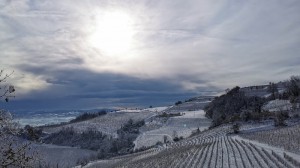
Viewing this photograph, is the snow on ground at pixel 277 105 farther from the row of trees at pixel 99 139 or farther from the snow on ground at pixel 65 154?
the snow on ground at pixel 65 154

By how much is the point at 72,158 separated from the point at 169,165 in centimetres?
9282

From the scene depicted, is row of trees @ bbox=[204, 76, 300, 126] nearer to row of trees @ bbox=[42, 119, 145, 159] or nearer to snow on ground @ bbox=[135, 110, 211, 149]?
snow on ground @ bbox=[135, 110, 211, 149]

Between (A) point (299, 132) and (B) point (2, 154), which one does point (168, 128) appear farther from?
(B) point (2, 154)

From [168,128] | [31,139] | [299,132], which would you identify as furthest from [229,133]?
[31,139]

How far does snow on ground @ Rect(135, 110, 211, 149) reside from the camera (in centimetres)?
13162

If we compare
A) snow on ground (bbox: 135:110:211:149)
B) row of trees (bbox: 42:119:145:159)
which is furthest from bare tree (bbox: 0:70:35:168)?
row of trees (bbox: 42:119:145:159)

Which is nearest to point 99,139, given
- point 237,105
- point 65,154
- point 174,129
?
point 65,154

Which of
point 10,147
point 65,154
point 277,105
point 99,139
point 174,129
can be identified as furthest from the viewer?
point 99,139

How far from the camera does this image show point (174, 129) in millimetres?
150625

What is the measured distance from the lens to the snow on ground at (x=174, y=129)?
132m

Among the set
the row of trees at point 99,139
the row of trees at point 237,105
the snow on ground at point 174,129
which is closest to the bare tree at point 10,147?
the row of trees at point 237,105

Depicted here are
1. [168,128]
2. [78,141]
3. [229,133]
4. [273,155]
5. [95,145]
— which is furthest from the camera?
[78,141]

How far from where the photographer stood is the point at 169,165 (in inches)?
2212

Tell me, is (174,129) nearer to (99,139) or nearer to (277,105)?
(99,139)
